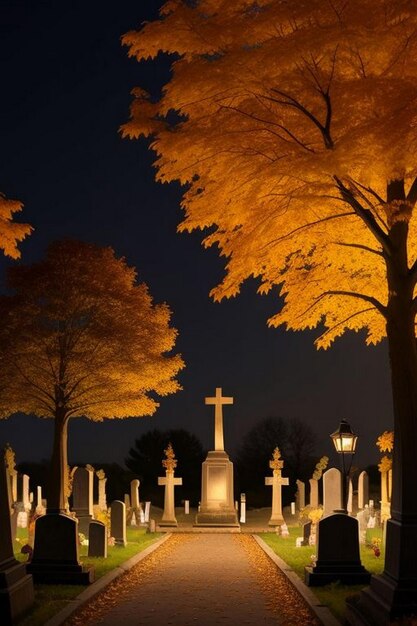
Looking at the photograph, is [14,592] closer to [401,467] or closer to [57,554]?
[57,554]

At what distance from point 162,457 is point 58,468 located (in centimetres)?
3823

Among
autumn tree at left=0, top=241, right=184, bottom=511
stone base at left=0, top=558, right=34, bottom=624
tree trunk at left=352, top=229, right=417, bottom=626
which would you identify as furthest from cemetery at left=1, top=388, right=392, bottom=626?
autumn tree at left=0, top=241, right=184, bottom=511

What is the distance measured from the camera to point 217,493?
31703 millimetres

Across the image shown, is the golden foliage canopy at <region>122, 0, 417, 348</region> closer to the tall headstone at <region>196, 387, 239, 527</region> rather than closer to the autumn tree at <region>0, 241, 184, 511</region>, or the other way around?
the autumn tree at <region>0, 241, 184, 511</region>

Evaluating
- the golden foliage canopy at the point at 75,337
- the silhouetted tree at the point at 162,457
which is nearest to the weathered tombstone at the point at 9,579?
the golden foliage canopy at the point at 75,337

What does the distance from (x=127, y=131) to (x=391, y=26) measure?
13.5ft

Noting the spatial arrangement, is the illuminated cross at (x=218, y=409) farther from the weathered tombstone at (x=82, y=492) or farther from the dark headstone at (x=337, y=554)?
the dark headstone at (x=337, y=554)

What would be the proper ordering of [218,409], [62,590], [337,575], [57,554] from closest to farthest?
[62,590], [337,575], [57,554], [218,409]

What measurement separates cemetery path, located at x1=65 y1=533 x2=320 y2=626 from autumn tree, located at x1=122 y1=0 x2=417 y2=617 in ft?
A: 7.16

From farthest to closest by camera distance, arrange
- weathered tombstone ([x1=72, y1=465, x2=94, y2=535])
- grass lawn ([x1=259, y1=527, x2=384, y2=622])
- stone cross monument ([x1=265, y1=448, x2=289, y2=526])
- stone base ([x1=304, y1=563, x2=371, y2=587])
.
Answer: stone cross monument ([x1=265, y1=448, x2=289, y2=526]), weathered tombstone ([x1=72, y1=465, x2=94, y2=535]), stone base ([x1=304, y1=563, x2=371, y2=587]), grass lawn ([x1=259, y1=527, x2=384, y2=622])

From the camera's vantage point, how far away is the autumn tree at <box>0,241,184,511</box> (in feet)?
86.3

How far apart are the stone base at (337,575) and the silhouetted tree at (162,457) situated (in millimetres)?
45030

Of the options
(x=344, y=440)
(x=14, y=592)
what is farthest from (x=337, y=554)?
(x=14, y=592)

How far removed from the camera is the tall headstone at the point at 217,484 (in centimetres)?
3091
